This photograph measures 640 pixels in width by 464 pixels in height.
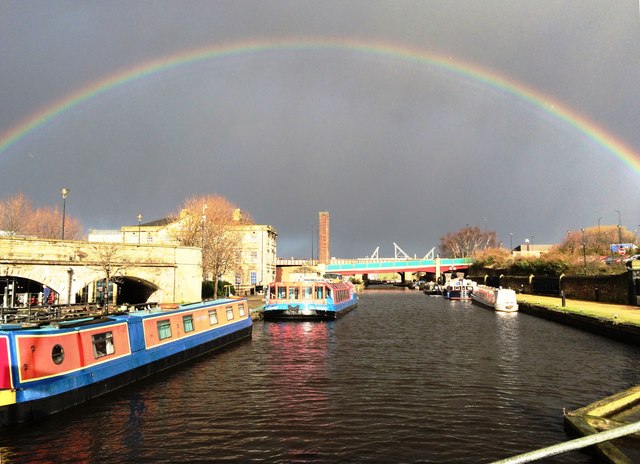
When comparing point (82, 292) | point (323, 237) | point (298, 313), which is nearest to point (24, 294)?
point (82, 292)

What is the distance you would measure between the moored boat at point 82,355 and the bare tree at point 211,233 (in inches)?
1149

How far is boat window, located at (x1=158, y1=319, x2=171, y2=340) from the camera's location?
70.1 ft

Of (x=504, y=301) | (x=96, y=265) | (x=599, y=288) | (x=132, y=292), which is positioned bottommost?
(x=504, y=301)

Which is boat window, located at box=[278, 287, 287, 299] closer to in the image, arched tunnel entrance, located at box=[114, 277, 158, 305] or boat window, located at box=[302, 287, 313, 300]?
boat window, located at box=[302, 287, 313, 300]

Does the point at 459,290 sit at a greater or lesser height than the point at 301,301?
lesser

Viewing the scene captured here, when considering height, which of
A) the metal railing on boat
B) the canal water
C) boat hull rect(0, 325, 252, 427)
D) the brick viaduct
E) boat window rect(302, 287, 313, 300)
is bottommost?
the canal water

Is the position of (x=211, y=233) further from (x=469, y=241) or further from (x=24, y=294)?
(x=469, y=241)

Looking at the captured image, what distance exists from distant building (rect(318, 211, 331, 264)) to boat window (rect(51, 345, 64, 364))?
4461 inches

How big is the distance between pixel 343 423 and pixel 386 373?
702 centimetres

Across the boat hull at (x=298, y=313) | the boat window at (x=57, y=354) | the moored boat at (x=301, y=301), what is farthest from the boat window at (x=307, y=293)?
the boat window at (x=57, y=354)

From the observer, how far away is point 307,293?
47.1 meters

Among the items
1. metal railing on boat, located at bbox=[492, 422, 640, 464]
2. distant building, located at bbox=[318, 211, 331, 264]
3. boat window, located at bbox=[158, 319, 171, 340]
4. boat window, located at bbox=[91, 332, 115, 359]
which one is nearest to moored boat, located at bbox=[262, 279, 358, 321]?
boat window, located at bbox=[158, 319, 171, 340]

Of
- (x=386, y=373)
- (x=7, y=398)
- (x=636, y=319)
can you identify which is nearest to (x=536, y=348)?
(x=636, y=319)

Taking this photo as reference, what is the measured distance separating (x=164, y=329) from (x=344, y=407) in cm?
1052
